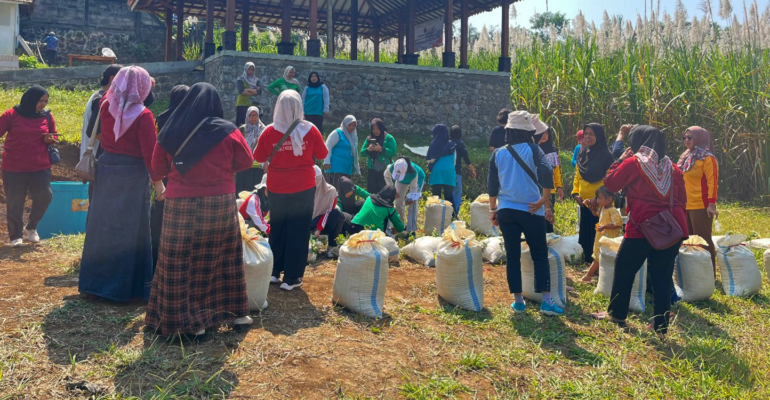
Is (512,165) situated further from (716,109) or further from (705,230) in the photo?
(716,109)

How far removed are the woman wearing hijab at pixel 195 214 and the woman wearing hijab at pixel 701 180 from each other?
433 centimetres

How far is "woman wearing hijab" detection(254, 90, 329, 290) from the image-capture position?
15.9ft

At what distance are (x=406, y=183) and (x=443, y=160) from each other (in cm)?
101

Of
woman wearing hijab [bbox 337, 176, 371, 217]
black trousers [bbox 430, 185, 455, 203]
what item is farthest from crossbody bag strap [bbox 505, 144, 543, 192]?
black trousers [bbox 430, 185, 455, 203]

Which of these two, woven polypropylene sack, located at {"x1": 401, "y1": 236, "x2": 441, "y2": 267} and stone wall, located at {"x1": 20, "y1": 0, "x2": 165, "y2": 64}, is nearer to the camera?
woven polypropylene sack, located at {"x1": 401, "y1": 236, "x2": 441, "y2": 267}

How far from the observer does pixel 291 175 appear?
4918 mm

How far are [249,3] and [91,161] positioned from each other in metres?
12.5

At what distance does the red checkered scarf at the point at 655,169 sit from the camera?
439 cm

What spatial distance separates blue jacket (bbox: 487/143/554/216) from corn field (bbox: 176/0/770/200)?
8057mm

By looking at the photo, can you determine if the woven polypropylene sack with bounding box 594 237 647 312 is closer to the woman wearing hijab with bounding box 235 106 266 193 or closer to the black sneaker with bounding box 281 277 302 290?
the black sneaker with bounding box 281 277 302 290

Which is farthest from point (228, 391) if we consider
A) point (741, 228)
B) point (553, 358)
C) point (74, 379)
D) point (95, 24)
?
point (95, 24)

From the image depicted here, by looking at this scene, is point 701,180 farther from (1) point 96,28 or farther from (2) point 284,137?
(1) point 96,28

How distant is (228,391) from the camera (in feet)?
10.6

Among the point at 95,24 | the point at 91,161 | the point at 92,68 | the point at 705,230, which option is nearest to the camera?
the point at 91,161
